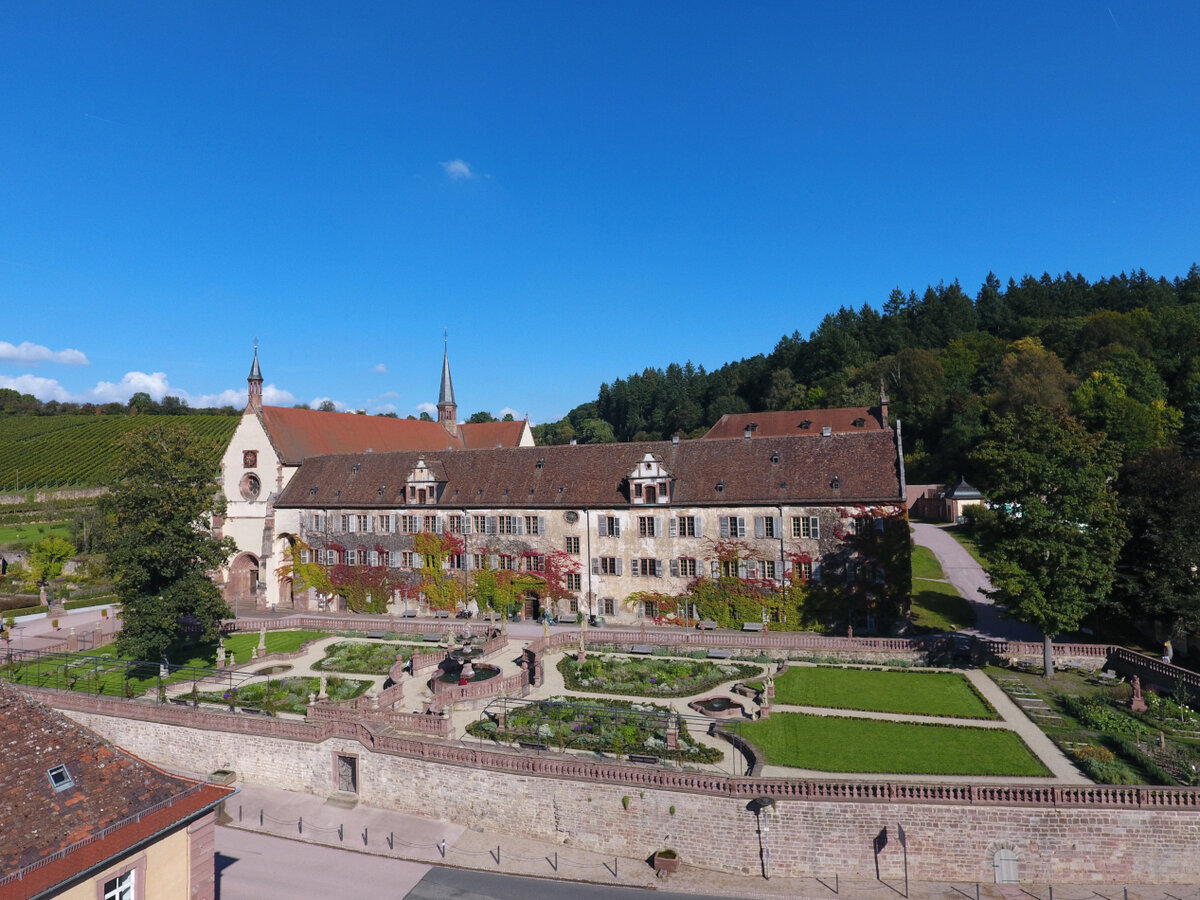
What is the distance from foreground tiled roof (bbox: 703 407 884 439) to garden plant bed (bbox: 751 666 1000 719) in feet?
130

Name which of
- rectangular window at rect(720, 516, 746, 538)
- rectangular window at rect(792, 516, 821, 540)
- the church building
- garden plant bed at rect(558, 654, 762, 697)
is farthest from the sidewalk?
the church building

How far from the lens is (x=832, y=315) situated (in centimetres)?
14862

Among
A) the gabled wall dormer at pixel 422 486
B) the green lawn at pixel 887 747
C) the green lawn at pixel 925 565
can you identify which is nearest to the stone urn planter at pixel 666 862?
the green lawn at pixel 887 747

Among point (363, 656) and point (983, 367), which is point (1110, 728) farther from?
point (983, 367)

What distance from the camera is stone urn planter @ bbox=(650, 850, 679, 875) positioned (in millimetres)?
22703

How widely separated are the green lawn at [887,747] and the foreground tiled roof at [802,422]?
153 ft

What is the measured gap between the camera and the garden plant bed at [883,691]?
30.5 metres

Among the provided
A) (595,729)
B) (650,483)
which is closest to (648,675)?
(595,729)

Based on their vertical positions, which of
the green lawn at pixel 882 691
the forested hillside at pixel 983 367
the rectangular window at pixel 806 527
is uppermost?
the forested hillside at pixel 983 367

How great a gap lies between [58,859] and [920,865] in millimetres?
22991

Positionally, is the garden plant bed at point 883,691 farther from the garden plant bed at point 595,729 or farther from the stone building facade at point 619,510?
the stone building facade at point 619,510

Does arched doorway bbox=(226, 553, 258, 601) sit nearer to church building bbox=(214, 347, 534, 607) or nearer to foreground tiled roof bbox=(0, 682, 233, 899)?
church building bbox=(214, 347, 534, 607)

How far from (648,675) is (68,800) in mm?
25304

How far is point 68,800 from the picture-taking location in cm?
1561
